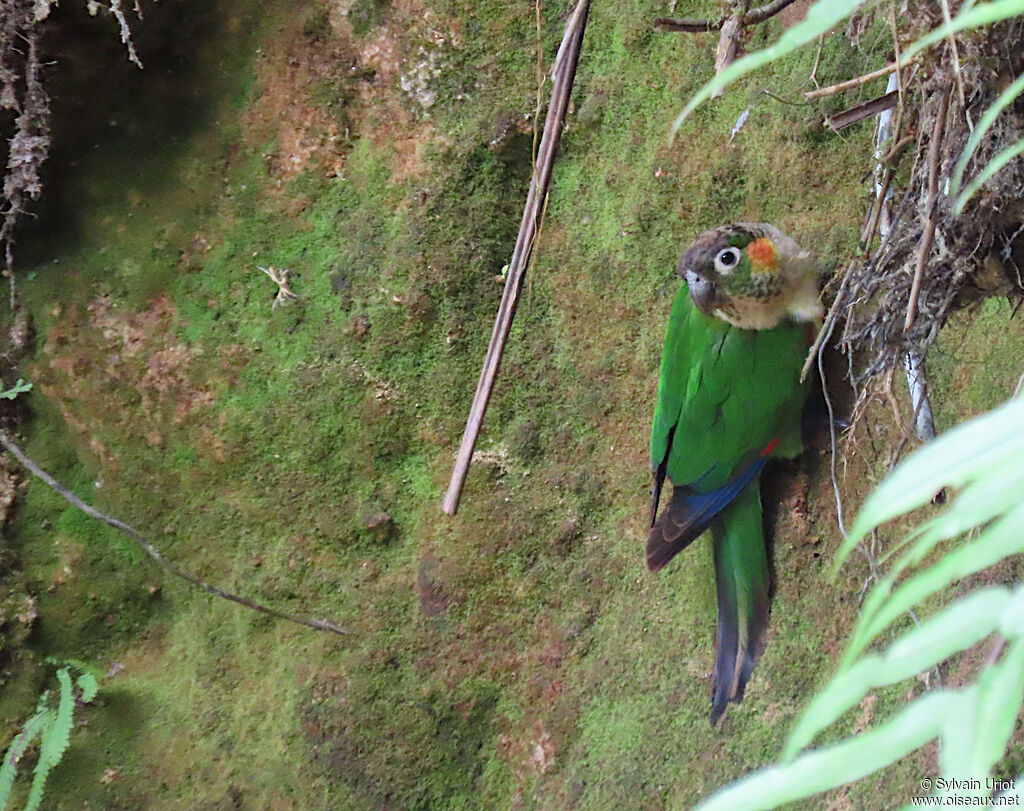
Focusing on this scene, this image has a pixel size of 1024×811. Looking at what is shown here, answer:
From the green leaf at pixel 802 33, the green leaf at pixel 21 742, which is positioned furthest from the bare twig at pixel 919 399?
the green leaf at pixel 21 742

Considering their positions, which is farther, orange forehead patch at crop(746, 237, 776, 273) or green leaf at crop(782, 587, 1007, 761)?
orange forehead patch at crop(746, 237, 776, 273)

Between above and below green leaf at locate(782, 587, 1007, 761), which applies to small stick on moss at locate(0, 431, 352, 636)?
below

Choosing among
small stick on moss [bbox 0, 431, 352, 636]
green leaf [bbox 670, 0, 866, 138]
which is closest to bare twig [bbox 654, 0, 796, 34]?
green leaf [bbox 670, 0, 866, 138]

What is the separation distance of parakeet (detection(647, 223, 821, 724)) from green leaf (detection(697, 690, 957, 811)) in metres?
1.24

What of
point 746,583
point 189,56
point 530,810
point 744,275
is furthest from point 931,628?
point 189,56

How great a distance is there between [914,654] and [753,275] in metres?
1.22

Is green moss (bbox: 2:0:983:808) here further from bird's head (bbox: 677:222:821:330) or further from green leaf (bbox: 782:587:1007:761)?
green leaf (bbox: 782:587:1007:761)

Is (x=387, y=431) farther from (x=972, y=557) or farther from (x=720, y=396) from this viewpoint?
(x=972, y=557)

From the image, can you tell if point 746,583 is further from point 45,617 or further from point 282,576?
point 45,617

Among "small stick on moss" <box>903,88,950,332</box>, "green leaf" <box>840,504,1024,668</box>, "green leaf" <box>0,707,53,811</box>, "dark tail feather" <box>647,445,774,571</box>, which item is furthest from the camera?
"green leaf" <box>0,707,53,811</box>

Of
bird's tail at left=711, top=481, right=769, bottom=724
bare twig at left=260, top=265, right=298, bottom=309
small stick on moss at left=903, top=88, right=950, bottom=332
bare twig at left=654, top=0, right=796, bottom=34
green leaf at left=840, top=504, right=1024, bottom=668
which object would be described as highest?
green leaf at left=840, top=504, right=1024, bottom=668

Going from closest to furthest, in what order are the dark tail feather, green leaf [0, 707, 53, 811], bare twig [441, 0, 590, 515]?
bare twig [441, 0, 590, 515] → the dark tail feather → green leaf [0, 707, 53, 811]

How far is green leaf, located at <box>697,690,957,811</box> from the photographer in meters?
0.37

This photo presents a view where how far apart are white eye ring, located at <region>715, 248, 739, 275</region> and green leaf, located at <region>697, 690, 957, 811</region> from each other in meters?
1.24
